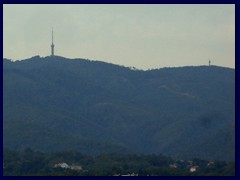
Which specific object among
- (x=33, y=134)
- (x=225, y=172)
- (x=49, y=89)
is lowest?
(x=225, y=172)

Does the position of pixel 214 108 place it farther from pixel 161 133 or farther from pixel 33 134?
pixel 33 134

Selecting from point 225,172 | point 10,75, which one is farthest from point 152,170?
point 10,75

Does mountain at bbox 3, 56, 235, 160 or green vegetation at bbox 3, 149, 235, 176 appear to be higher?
mountain at bbox 3, 56, 235, 160

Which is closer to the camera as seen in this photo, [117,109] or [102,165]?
[102,165]

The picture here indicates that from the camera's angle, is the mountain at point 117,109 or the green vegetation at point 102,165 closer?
the green vegetation at point 102,165

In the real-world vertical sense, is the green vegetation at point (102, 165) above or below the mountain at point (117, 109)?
below

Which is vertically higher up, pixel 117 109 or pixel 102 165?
pixel 117 109

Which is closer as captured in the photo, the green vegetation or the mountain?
the green vegetation

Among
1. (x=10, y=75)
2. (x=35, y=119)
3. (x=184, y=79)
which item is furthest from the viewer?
(x=184, y=79)
